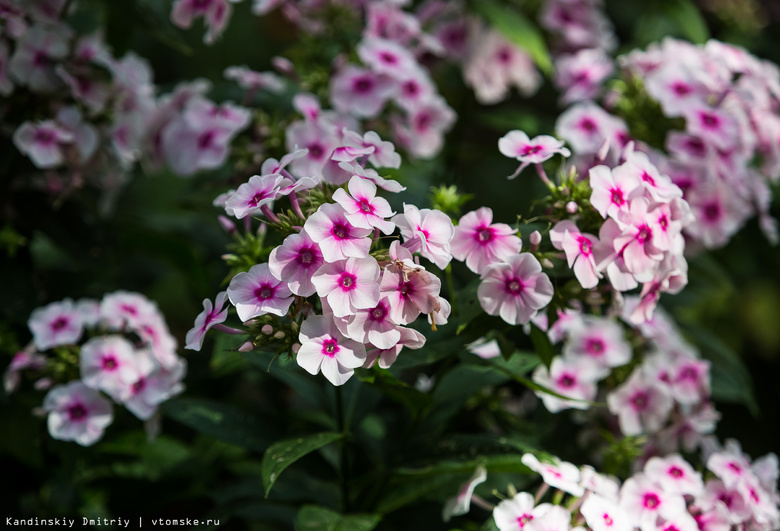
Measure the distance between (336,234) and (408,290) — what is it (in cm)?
13

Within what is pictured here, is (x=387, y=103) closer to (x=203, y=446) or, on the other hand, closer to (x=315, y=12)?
(x=315, y=12)

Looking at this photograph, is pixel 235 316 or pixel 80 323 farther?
pixel 80 323

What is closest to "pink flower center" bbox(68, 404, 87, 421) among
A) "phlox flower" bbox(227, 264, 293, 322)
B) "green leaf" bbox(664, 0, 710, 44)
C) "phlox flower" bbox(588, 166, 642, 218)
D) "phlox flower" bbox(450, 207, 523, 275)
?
"phlox flower" bbox(227, 264, 293, 322)

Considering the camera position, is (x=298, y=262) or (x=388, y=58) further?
(x=388, y=58)

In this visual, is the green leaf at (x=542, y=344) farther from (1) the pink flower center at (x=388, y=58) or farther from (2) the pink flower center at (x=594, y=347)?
(1) the pink flower center at (x=388, y=58)

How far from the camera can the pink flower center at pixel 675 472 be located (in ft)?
4.25

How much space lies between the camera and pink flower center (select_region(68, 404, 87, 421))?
135 cm

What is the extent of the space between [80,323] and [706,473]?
4.26 ft

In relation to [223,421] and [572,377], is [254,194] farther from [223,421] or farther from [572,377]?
[572,377]

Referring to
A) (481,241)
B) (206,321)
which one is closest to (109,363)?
(206,321)

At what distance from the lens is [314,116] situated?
5.01ft

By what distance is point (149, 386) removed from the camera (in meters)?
1.37

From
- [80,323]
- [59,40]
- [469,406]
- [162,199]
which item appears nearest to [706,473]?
[469,406]

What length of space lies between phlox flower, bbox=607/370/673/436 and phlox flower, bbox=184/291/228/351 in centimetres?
83
